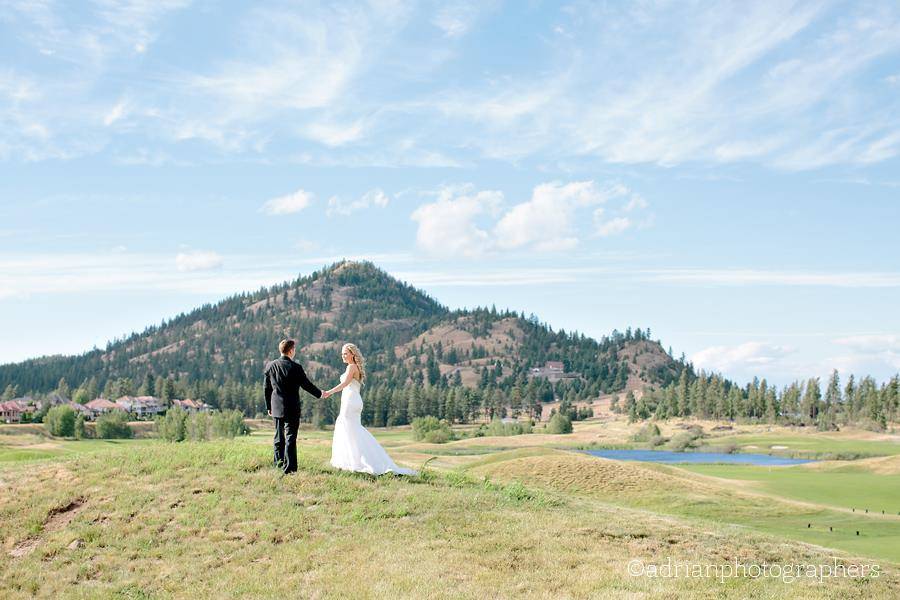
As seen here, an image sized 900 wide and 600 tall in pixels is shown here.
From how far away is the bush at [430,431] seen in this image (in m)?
138

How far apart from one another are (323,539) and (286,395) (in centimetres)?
471

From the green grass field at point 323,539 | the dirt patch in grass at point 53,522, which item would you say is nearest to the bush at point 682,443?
the green grass field at point 323,539

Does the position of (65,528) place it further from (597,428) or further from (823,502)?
(597,428)

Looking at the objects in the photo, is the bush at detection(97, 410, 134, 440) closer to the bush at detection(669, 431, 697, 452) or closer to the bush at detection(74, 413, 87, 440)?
the bush at detection(74, 413, 87, 440)

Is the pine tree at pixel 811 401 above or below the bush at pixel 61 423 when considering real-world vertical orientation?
above

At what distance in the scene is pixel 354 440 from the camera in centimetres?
2012

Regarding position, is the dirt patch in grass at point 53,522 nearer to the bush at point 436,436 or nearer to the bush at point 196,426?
the bush at point 196,426

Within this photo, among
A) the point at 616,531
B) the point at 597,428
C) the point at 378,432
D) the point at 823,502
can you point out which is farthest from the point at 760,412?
the point at 616,531

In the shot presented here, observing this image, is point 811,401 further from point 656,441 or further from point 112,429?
point 112,429

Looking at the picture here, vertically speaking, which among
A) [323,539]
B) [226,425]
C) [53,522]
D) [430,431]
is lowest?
[430,431]

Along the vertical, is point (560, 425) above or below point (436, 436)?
above

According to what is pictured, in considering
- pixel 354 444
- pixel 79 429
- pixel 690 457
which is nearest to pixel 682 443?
pixel 690 457

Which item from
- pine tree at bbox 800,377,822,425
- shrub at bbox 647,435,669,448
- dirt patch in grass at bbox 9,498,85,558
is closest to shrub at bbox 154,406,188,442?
shrub at bbox 647,435,669,448

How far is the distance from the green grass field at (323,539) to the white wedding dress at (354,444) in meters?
0.60
